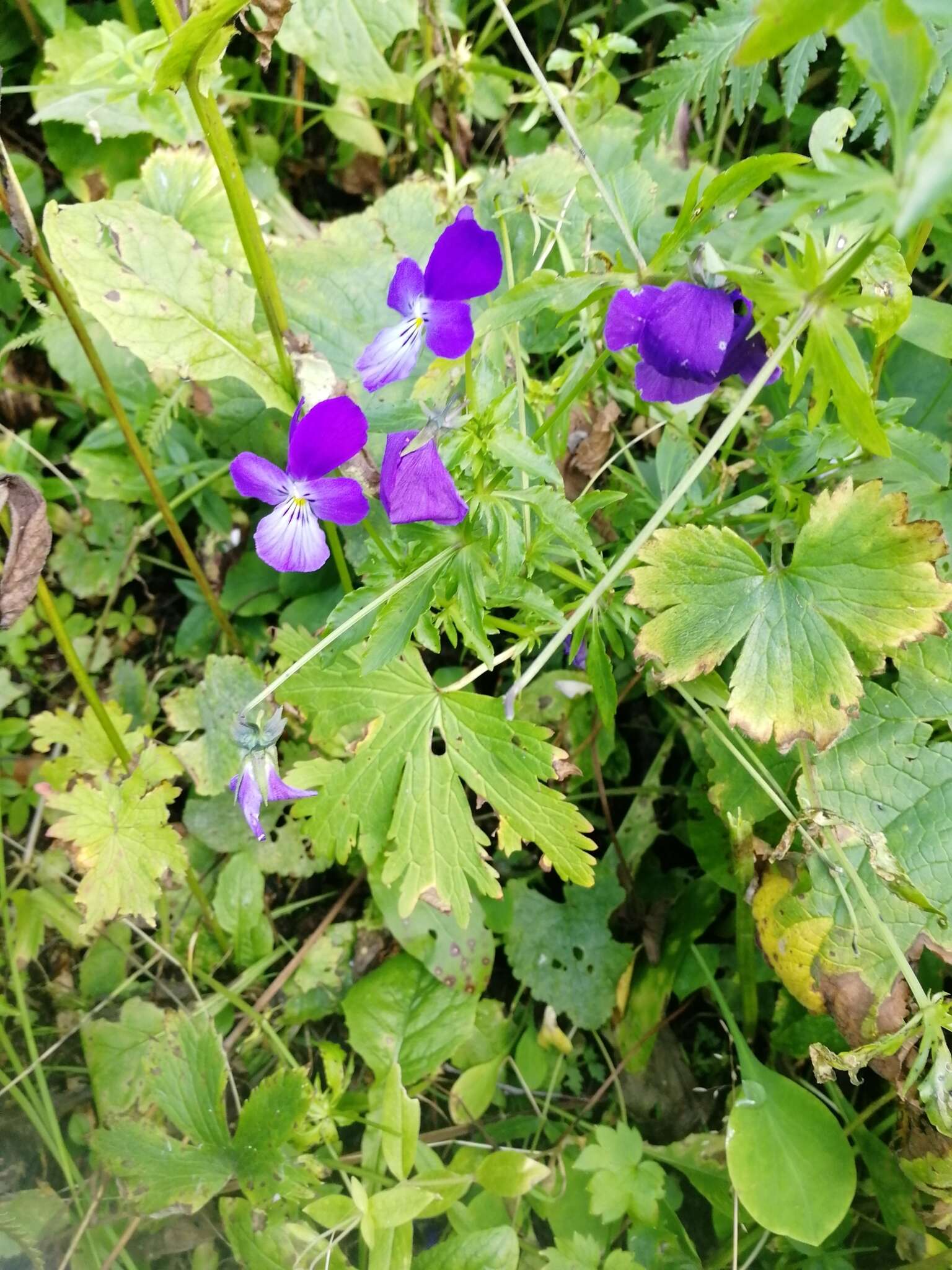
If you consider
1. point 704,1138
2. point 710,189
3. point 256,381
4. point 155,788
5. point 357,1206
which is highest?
point 710,189

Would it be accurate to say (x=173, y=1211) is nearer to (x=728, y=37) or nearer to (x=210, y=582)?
(x=210, y=582)

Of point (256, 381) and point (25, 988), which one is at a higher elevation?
point (256, 381)

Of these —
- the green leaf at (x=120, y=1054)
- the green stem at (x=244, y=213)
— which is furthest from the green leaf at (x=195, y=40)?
the green leaf at (x=120, y=1054)

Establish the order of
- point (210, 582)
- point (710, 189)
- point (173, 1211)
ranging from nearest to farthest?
point (710, 189)
point (173, 1211)
point (210, 582)

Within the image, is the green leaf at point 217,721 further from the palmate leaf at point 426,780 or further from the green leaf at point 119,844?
the palmate leaf at point 426,780

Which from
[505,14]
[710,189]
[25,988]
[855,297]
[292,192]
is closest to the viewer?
[855,297]

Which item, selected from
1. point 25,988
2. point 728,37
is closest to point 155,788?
point 25,988

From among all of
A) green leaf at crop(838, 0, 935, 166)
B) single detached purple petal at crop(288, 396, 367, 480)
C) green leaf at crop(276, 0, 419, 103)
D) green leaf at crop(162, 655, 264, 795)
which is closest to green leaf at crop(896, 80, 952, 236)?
green leaf at crop(838, 0, 935, 166)

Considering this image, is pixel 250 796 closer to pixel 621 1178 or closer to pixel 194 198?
pixel 621 1178
